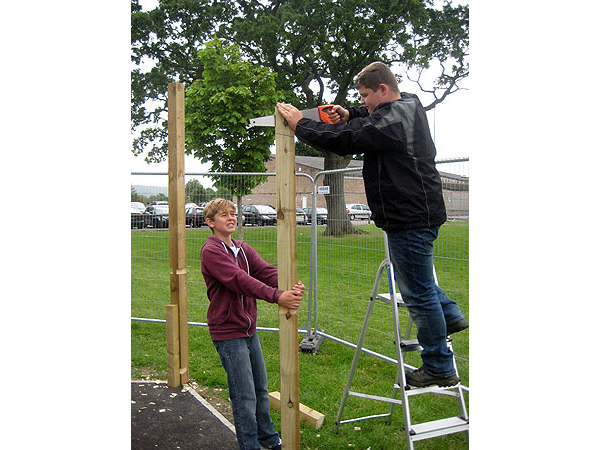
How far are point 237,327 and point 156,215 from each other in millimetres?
3734

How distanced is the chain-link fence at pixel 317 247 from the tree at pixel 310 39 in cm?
→ 1107

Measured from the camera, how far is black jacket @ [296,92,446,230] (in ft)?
8.30

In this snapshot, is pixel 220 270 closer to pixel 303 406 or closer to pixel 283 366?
pixel 283 366

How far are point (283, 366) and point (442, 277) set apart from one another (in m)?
2.62

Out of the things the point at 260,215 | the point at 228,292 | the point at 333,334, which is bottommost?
the point at 333,334

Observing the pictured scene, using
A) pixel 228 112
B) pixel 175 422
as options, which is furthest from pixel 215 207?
pixel 228 112

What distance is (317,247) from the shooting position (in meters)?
6.00

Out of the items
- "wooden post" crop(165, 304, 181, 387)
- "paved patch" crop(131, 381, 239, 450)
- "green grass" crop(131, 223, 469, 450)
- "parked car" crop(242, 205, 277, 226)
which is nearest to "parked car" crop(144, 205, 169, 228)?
"green grass" crop(131, 223, 469, 450)

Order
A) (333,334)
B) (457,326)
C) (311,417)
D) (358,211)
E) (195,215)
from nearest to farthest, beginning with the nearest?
(457,326)
(311,417)
(358,211)
(333,334)
(195,215)

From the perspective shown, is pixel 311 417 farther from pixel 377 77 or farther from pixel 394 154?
pixel 377 77

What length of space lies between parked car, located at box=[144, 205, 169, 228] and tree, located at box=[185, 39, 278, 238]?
524cm

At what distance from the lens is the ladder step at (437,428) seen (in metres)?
2.59

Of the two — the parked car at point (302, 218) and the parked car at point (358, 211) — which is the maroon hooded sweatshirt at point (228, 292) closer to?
the parked car at point (358, 211)

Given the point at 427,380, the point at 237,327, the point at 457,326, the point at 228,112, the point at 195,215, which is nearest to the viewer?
the point at 427,380
